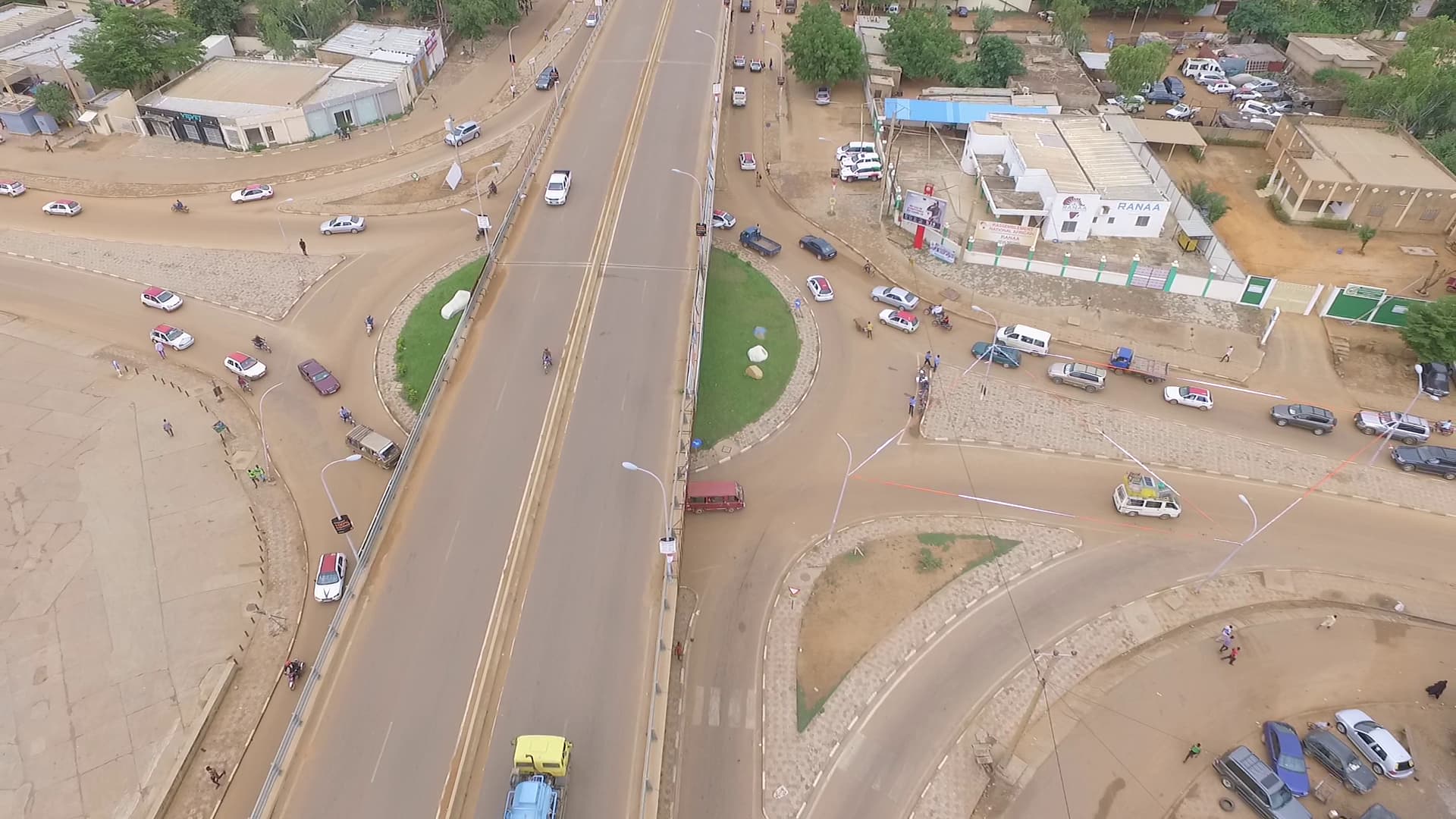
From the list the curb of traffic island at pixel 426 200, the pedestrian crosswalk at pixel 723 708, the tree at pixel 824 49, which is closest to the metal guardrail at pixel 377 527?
the curb of traffic island at pixel 426 200

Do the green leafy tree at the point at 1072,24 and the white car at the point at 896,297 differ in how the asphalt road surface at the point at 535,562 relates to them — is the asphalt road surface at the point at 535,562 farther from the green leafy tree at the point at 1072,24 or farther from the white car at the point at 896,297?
the green leafy tree at the point at 1072,24

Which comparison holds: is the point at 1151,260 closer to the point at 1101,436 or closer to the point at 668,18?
the point at 1101,436

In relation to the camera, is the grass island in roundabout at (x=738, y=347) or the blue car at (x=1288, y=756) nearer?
the blue car at (x=1288, y=756)

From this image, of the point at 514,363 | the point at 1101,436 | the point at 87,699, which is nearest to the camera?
the point at 87,699

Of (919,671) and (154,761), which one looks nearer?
(154,761)

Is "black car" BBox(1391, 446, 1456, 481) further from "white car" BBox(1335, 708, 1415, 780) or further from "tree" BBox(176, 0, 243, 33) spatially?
"tree" BBox(176, 0, 243, 33)

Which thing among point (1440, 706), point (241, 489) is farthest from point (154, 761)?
point (1440, 706)
